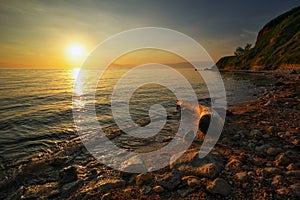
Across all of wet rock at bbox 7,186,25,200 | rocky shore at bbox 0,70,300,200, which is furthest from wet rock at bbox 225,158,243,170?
wet rock at bbox 7,186,25,200

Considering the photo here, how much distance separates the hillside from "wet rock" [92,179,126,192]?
7404 centimetres

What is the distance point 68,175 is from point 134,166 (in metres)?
2.05

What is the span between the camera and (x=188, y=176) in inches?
179

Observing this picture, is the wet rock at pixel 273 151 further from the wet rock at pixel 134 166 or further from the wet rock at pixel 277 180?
the wet rock at pixel 134 166

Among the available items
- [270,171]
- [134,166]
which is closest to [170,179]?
[134,166]

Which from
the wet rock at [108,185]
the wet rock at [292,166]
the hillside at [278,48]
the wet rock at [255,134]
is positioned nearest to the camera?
the wet rock at [292,166]

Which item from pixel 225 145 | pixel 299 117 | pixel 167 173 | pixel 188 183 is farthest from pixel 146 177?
pixel 299 117

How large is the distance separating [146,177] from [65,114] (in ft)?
35.2

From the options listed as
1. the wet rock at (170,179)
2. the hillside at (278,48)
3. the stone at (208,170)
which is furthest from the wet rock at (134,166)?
the hillside at (278,48)

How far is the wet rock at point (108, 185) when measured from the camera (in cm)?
452

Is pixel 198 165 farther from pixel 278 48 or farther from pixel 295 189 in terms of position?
pixel 278 48

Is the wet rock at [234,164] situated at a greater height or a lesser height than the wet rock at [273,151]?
lesser

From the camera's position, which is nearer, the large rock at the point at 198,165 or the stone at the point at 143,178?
the large rock at the point at 198,165

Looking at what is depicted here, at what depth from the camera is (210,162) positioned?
4.93m
